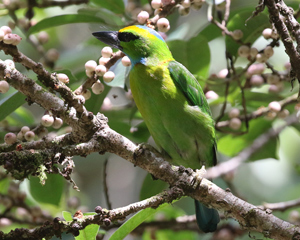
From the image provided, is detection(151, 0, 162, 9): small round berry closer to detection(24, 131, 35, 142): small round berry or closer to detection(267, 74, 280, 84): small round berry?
detection(267, 74, 280, 84): small round berry

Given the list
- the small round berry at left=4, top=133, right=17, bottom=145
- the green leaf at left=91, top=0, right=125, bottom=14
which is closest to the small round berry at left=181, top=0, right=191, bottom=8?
the green leaf at left=91, top=0, right=125, bottom=14

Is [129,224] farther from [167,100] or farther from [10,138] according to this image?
[167,100]

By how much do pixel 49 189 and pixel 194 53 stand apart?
54.6 inches

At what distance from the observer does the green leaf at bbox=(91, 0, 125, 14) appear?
3152 mm

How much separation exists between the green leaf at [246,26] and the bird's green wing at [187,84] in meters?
0.41

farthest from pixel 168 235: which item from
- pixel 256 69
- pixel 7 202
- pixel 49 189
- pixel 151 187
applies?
pixel 256 69

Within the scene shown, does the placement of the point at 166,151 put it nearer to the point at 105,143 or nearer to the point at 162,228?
the point at 162,228

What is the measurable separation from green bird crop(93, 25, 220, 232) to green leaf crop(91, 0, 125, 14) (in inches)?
16.4

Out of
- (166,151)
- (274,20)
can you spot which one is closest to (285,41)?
(274,20)

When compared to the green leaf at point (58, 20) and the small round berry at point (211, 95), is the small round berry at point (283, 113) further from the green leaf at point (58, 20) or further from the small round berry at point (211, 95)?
the green leaf at point (58, 20)

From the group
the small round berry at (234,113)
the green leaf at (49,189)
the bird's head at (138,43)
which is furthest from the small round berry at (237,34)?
Answer: the green leaf at (49,189)

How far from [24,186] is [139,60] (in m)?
1.74

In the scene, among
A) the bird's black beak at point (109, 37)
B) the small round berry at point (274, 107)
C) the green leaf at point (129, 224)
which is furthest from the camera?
the small round berry at point (274, 107)

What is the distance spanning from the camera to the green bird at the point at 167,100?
2.68 m
